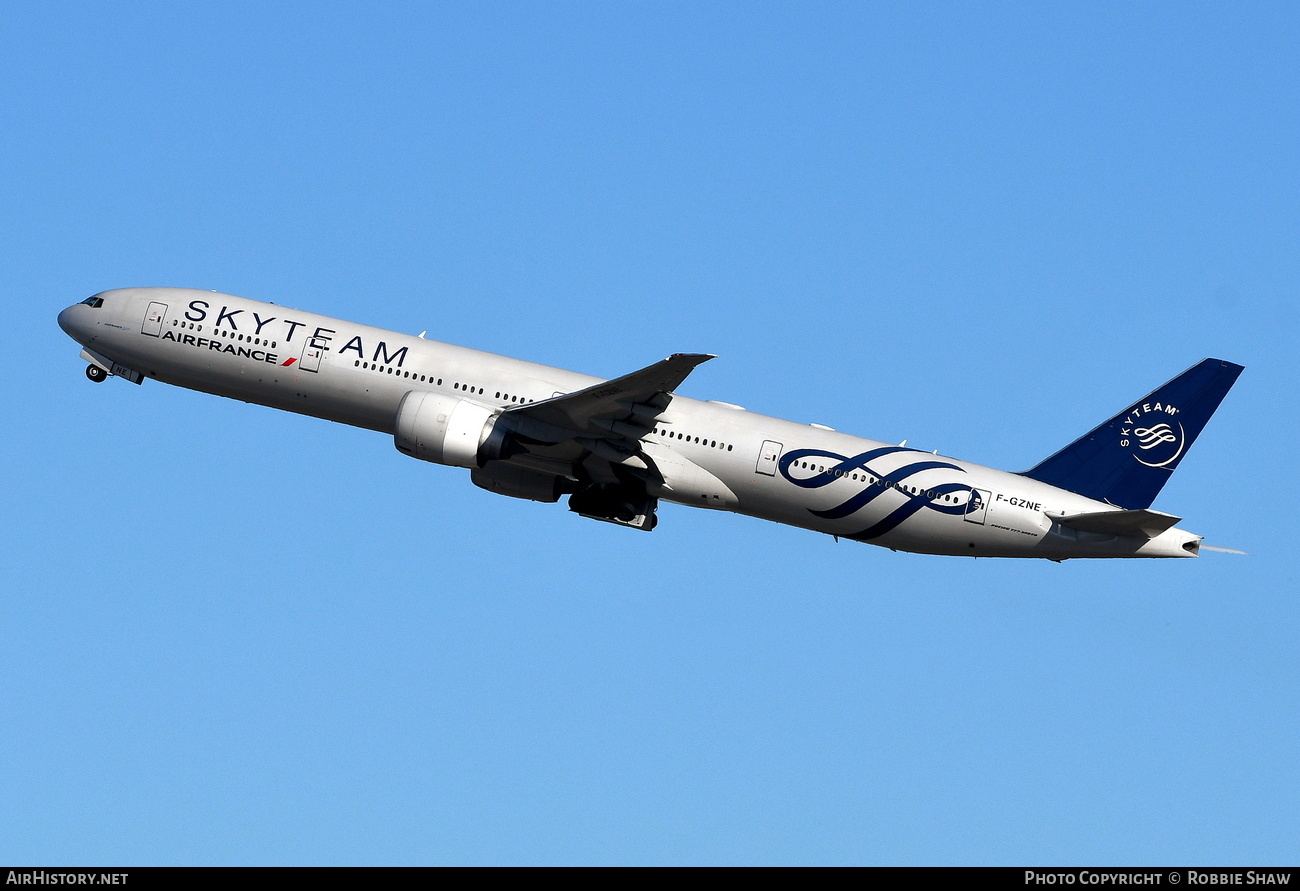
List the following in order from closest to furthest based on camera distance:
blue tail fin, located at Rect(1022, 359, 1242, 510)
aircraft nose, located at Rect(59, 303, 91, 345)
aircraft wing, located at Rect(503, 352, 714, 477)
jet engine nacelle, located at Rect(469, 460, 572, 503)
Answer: aircraft wing, located at Rect(503, 352, 714, 477) < blue tail fin, located at Rect(1022, 359, 1242, 510) < jet engine nacelle, located at Rect(469, 460, 572, 503) < aircraft nose, located at Rect(59, 303, 91, 345)

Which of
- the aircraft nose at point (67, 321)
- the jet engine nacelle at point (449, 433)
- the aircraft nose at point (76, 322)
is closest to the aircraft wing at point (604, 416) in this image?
the jet engine nacelle at point (449, 433)

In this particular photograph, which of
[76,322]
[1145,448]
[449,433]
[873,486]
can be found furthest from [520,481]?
[1145,448]

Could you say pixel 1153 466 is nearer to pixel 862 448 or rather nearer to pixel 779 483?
pixel 862 448

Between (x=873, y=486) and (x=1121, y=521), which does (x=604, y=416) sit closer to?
(x=873, y=486)

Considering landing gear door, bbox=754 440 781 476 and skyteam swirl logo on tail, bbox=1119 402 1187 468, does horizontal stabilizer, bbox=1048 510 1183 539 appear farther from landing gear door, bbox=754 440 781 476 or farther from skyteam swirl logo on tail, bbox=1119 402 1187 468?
landing gear door, bbox=754 440 781 476

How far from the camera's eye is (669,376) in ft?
126

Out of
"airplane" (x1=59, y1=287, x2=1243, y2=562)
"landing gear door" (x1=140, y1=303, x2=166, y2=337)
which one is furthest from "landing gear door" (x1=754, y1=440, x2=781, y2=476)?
Answer: "landing gear door" (x1=140, y1=303, x2=166, y2=337)

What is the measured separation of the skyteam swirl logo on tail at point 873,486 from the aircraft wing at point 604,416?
4245 millimetres

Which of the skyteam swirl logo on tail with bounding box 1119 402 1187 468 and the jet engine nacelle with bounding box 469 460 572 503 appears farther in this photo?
the jet engine nacelle with bounding box 469 460 572 503

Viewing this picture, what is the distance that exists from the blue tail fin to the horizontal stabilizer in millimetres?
1711

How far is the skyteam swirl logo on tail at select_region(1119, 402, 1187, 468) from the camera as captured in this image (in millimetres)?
41781

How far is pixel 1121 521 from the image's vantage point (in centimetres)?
3941
